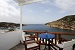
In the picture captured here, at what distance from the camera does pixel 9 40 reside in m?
4.31

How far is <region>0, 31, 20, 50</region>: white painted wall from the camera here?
3822 mm

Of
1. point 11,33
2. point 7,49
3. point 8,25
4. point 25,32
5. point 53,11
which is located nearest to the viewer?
point 7,49

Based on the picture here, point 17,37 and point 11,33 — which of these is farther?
point 17,37

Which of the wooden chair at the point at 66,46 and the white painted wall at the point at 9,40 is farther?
the white painted wall at the point at 9,40

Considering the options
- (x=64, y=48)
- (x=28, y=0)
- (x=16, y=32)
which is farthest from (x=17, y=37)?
(x=64, y=48)

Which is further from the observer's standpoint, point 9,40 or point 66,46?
point 9,40

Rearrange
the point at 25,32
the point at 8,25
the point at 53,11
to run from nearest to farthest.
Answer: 1. the point at 8,25
2. the point at 25,32
3. the point at 53,11

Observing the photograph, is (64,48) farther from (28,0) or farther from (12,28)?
(28,0)

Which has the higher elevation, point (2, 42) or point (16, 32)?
point (16, 32)

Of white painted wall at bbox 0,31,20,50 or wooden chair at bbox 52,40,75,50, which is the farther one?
white painted wall at bbox 0,31,20,50

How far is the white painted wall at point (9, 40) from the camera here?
12.5 feet

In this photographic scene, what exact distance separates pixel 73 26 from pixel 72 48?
1717 cm

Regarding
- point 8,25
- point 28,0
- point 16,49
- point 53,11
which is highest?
point 53,11

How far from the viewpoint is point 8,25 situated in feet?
15.6
